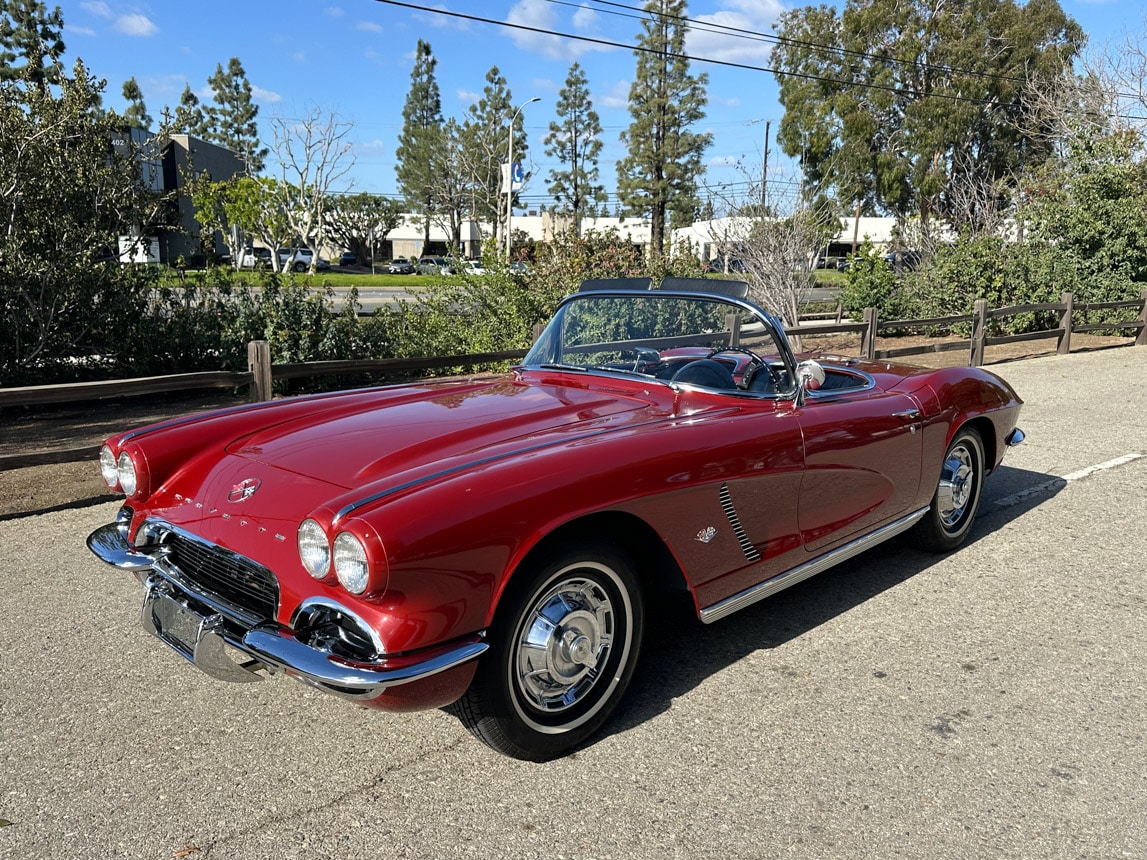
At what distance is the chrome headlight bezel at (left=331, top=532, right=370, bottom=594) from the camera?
2318 millimetres

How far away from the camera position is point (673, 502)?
2953 millimetres

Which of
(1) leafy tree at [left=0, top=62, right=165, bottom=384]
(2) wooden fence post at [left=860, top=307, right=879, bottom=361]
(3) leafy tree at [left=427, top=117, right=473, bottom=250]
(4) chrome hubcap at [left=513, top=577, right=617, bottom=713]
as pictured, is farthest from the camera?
(3) leafy tree at [left=427, top=117, right=473, bottom=250]

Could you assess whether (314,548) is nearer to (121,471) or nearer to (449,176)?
(121,471)

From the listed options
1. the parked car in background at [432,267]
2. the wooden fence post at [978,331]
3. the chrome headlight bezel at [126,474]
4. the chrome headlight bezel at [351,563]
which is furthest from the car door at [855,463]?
the parked car in background at [432,267]

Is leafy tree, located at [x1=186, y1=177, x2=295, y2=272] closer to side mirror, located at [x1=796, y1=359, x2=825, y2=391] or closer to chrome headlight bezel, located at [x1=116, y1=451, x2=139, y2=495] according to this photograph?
chrome headlight bezel, located at [x1=116, y1=451, x2=139, y2=495]

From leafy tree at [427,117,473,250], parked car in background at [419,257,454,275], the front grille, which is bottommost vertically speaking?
the front grille

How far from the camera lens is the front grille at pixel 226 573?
266 cm

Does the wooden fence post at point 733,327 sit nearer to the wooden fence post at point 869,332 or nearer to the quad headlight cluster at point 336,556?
the quad headlight cluster at point 336,556

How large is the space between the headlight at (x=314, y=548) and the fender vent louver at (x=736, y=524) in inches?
56.7

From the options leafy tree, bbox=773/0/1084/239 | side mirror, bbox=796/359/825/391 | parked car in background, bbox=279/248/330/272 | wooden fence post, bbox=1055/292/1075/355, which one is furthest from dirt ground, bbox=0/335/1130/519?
parked car in background, bbox=279/248/330/272

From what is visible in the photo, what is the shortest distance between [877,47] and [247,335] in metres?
32.6

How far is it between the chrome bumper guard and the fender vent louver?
1.11 m

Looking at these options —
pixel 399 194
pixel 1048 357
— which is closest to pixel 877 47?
pixel 1048 357

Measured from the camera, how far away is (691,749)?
9.39 ft
